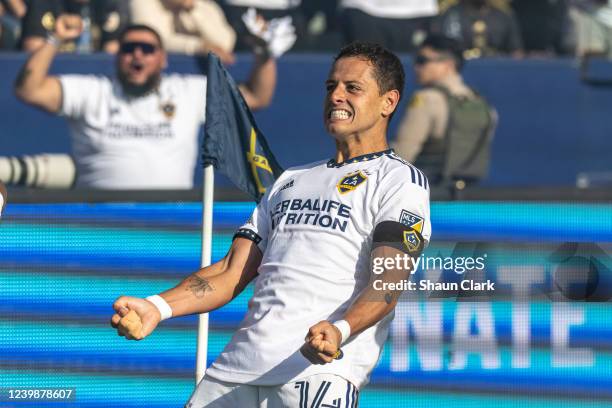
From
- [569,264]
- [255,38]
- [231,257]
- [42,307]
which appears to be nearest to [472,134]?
[255,38]

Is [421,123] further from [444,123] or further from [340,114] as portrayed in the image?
[340,114]

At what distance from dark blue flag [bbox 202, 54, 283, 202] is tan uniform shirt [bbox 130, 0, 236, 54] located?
177 inches

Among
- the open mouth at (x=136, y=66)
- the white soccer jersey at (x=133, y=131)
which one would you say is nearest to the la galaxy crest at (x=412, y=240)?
the white soccer jersey at (x=133, y=131)

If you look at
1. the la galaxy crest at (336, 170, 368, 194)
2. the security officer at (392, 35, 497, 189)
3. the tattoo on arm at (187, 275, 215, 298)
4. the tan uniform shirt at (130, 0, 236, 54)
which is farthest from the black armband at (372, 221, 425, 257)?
the tan uniform shirt at (130, 0, 236, 54)

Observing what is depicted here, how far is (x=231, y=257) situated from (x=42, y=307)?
1.64 m

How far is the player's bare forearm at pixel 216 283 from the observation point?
14.1ft

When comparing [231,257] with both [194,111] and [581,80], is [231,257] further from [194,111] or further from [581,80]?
[581,80]

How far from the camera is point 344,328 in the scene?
3875mm

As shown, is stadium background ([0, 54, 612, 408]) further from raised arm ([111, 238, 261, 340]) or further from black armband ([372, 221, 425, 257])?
black armband ([372, 221, 425, 257])

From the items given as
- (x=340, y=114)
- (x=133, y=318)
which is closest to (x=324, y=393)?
(x=133, y=318)

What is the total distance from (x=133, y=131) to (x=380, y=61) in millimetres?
4839

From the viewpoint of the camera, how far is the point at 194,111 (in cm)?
899

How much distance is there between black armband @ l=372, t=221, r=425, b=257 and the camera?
4.02 m

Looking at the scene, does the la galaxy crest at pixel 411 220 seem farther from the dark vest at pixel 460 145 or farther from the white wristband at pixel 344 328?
the dark vest at pixel 460 145
